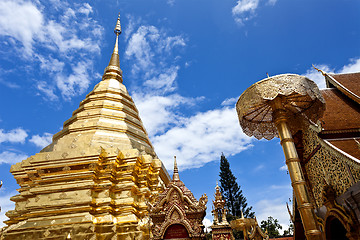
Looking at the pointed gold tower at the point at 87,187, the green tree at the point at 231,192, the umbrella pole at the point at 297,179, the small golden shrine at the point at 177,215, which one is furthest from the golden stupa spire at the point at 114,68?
the green tree at the point at 231,192

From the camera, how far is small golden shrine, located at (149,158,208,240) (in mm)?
4910

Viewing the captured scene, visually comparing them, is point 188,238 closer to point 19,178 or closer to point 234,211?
point 19,178

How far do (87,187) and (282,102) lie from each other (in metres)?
5.29

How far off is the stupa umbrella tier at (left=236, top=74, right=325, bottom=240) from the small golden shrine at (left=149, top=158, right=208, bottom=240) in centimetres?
196

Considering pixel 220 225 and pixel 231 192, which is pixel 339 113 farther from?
pixel 231 192

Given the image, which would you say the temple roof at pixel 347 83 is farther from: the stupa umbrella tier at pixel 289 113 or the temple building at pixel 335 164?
the stupa umbrella tier at pixel 289 113

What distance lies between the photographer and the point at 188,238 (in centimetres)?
484

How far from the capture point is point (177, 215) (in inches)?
200

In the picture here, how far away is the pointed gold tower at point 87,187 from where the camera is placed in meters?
6.00

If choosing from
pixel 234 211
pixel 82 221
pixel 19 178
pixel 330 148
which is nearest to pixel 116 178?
pixel 82 221

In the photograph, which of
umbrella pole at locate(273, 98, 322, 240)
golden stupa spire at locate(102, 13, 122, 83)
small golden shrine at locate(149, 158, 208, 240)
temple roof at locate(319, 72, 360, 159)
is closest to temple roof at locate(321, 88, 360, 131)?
temple roof at locate(319, 72, 360, 159)

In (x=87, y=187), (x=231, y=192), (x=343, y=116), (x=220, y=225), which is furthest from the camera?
(x=231, y=192)

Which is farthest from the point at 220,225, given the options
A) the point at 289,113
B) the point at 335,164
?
the point at 289,113

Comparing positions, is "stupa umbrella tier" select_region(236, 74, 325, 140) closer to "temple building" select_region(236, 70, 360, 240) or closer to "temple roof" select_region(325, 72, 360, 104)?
"temple building" select_region(236, 70, 360, 240)
